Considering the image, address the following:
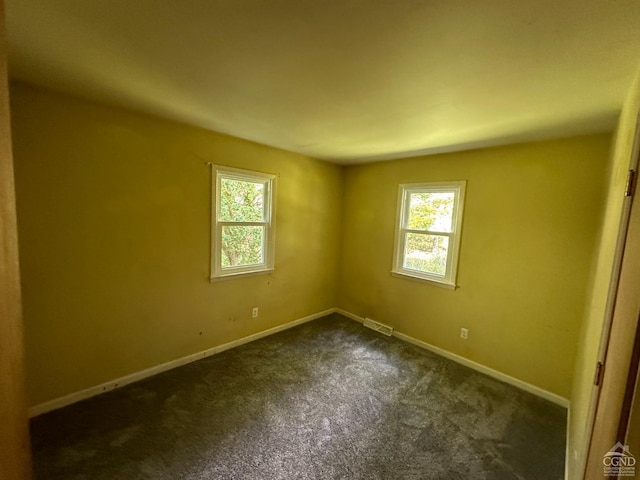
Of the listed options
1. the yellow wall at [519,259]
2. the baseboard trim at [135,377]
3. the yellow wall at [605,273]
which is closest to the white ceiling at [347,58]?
the yellow wall at [605,273]

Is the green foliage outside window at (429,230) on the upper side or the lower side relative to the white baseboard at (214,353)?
upper

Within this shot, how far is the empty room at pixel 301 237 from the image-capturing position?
1.08 meters

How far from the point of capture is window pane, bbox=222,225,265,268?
9.79 ft

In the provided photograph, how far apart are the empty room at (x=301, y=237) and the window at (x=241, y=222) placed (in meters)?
0.03

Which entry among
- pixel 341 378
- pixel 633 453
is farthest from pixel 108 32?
pixel 341 378

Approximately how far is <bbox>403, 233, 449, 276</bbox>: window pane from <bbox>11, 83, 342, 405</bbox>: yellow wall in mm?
1995

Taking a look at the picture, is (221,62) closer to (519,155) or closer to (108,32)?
(108,32)

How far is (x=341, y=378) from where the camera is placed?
2598 mm

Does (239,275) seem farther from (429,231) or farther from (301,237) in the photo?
(429,231)

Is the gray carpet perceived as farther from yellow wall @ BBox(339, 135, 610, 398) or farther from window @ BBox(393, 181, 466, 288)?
window @ BBox(393, 181, 466, 288)

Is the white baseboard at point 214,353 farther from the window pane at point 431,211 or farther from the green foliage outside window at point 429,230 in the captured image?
the window pane at point 431,211

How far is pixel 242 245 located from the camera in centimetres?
313

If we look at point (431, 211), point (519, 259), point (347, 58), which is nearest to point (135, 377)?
point (347, 58)

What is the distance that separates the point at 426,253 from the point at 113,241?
3244 millimetres
